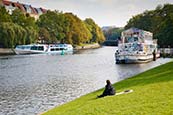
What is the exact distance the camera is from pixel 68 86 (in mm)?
36812

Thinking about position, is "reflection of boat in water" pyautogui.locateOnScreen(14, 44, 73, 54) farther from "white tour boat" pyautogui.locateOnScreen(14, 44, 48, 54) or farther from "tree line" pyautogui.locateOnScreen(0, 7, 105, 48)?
"tree line" pyautogui.locateOnScreen(0, 7, 105, 48)

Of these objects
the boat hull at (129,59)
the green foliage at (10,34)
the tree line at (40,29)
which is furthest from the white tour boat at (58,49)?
the boat hull at (129,59)

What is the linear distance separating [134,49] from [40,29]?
66.6 m

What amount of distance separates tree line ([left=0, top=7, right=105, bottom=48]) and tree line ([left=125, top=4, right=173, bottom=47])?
2635cm

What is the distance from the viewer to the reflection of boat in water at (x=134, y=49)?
6888 centimetres

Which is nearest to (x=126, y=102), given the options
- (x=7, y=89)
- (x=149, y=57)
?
(x=7, y=89)

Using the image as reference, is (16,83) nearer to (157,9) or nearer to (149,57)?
(149,57)

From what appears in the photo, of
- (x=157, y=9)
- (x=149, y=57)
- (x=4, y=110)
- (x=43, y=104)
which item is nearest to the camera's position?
(x=4, y=110)

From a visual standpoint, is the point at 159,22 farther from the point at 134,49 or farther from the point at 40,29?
the point at 134,49

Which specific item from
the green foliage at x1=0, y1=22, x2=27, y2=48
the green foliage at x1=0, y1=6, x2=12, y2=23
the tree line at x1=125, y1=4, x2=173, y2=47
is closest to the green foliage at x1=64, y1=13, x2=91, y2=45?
the tree line at x1=125, y1=4, x2=173, y2=47

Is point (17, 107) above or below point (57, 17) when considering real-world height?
below

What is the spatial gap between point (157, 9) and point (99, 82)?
120546 mm

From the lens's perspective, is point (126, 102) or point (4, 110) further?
point (4, 110)

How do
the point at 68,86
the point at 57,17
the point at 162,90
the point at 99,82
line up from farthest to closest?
the point at 57,17, the point at 99,82, the point at 68,86, the point at 162,90
